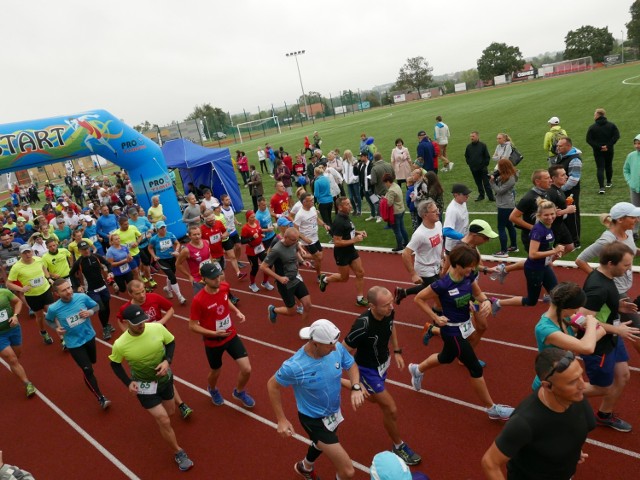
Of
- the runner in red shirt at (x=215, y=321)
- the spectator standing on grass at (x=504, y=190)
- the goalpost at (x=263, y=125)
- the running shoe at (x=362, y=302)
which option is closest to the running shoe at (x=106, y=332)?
the runner in red shirt at (x=215, y=321)

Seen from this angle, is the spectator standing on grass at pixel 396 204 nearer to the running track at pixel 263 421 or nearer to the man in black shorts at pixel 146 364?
the running track at pixel 263 421

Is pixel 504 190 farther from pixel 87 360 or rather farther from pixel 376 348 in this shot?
pixel 87 360

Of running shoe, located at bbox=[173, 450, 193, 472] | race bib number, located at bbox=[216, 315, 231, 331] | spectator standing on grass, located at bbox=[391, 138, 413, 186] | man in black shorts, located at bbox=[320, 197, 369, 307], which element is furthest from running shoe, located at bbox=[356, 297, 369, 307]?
spectator standing on grass, located at bbox=[391, 138, 413, 186]

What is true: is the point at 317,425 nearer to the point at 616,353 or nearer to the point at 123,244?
the point at 616,353

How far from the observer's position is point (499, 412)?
15.2 ft

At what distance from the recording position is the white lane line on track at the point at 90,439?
5.04 meters

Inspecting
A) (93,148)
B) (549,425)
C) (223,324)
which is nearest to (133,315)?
(223,324)

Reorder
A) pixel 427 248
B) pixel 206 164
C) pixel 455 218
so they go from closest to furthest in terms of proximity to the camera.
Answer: pixel 427 248 → pixel 455 218 → pixel 206 164

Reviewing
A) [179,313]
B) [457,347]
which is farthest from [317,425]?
[179,313]

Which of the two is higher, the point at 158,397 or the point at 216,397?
the point at 158,397

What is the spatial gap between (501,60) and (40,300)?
8889 cm

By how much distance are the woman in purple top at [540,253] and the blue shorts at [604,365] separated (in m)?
1.58

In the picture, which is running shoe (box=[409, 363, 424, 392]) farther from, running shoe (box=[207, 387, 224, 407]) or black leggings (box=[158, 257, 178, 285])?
black leggings (box=[158, 257, 178, 285])

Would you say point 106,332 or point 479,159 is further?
point 479,159
